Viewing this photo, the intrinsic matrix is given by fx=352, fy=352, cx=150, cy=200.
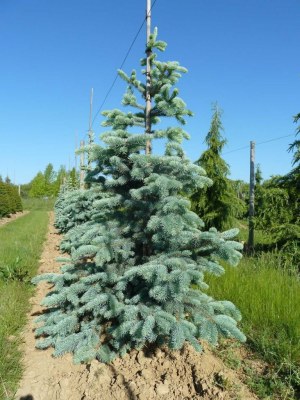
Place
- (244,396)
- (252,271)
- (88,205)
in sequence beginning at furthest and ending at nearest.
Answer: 1. (88,205)
2. (252,271)
3. (244,396)

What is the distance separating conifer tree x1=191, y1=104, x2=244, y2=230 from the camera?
1157 cm

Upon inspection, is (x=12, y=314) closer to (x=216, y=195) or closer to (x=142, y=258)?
(x=142, y=258)

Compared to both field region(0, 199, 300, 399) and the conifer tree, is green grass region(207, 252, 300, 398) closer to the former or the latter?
field region(0, 199, 300, 399)

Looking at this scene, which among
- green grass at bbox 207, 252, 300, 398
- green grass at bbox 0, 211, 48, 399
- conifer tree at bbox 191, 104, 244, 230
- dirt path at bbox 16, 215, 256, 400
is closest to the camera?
dirt path at bbox 16, 215, 256, 400

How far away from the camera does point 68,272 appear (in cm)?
425

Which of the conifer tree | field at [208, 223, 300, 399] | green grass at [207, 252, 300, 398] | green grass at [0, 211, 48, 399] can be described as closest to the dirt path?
green grass at [0, 211, 48, 399]

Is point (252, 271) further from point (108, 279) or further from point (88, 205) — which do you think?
point (88, 205)

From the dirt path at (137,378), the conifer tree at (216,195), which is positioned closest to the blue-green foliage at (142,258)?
the dirt path at (137,378)

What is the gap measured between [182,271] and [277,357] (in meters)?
1.27

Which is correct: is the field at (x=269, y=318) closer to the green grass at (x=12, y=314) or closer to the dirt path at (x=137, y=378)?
the dirt path at (x=137, y=378)

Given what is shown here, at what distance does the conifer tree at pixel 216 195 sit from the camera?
11.6 metres

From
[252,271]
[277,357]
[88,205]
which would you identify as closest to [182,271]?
[277,357]

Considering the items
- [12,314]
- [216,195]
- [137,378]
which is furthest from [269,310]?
[216,195]

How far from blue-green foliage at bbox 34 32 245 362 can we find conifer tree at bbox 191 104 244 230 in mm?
7356
